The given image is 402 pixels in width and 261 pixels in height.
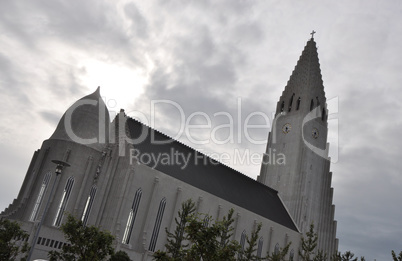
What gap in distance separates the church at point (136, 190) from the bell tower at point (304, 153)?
34cm

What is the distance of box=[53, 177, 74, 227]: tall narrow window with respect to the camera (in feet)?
143


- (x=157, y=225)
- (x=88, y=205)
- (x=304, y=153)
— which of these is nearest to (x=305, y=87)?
(x=304, y=153)

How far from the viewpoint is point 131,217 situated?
45.7 meters

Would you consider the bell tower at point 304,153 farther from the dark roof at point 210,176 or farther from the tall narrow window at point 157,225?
the tall narrow window at point 157,225

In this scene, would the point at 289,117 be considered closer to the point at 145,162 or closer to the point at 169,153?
the point at 169,153

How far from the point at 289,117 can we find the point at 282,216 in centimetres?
2052

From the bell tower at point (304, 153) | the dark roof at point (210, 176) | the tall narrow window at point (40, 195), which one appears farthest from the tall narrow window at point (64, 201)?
the bell tower at point (304, 153)

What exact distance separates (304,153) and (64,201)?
4408 centimetres

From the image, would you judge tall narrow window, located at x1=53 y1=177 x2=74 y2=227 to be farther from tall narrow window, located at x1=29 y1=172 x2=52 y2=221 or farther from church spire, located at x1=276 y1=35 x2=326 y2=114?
church spire, located at x1=276 y1=35 x2=326 y2=114

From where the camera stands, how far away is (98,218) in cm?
4422

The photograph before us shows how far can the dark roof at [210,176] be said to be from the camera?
52.2 metres

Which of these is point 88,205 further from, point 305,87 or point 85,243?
point 305,87

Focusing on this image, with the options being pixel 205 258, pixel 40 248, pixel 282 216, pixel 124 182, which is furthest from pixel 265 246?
pixel 205 258

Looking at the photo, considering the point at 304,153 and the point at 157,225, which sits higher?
the point at 304,153
